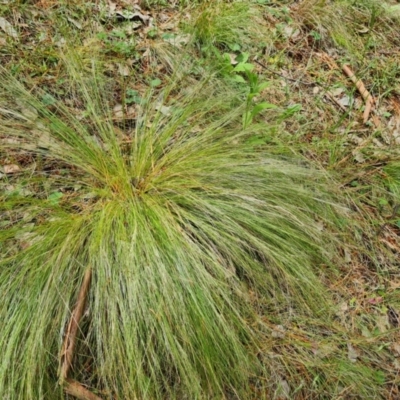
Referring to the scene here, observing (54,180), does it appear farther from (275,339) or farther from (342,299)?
(342,299)

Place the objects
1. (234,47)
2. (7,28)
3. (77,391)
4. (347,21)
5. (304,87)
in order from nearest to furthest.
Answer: (77,391), (7,28), (234,47), (304,87), (347,21)

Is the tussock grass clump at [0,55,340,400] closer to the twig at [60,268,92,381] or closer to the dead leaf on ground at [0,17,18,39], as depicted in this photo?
the twig at [60,268,92,381]

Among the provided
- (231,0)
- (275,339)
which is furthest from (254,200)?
(231,0)

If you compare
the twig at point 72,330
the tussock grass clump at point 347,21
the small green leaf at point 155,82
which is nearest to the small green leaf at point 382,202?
the tussock grass clump at point 347,21

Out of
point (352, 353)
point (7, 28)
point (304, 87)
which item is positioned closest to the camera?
point (352, 353)

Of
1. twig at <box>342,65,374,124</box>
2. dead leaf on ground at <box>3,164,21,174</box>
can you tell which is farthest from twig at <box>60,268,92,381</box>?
twig at <box>342,65,374,124</box>

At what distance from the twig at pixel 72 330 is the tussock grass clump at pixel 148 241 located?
3 centimetres

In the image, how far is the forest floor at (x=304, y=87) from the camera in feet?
7.09

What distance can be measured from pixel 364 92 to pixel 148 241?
2.18 m

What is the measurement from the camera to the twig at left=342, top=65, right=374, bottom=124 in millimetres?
3092

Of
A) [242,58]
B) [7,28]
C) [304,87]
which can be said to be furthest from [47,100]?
[304,87]

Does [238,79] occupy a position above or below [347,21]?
below

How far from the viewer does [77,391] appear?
176cm

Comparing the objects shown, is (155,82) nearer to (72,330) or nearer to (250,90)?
(250,90)
